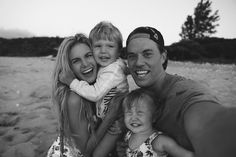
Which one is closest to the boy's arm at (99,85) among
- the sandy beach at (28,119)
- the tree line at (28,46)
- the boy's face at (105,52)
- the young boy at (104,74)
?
the young boy at (104,74)

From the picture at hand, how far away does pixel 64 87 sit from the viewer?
256cm

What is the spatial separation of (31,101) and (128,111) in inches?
174

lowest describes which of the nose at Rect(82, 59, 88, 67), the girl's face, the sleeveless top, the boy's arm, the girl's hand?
the sleeveless top

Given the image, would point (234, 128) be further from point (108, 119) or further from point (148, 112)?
point (108, 119)

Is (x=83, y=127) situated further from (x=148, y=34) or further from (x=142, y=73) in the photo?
(x=148, y=34)

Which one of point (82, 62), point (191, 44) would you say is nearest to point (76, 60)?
point (82, 62)

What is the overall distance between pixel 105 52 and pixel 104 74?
0.40 meters

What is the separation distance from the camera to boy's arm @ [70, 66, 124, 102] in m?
2.45

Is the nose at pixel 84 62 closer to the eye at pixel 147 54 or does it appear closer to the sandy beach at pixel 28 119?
the eye at pixel 147 54

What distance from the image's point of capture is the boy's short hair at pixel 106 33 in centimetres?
298

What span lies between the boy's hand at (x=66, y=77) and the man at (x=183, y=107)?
0.82 metres

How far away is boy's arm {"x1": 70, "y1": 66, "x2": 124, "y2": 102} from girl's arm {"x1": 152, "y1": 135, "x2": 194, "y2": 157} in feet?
3.04

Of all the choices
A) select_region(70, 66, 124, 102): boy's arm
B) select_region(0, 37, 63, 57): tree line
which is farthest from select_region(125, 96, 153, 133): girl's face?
select_region(0, 37, 63, 57): tree line

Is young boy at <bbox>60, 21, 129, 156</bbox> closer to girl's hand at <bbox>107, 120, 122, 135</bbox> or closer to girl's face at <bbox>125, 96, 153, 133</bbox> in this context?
girl's hand at <bbox>107, 120, 122, 135</bbox>
